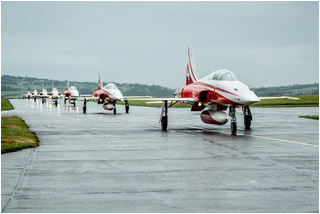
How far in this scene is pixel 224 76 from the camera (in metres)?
20.8

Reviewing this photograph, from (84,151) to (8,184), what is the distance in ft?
17.0

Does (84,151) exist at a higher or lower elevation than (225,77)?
lower

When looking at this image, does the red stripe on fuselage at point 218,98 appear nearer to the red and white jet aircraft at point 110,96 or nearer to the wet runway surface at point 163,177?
the wet runway surface at point 163,177

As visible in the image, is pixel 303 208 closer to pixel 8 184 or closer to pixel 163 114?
pixel 8 184

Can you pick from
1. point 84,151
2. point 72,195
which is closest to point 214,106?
point 84,151

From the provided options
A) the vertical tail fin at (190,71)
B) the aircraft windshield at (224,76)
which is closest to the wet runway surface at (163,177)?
the aircraft windshield at (224,76)

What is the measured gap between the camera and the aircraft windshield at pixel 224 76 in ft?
68.0

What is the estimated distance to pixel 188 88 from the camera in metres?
24.1

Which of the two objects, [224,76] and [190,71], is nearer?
[224,76]

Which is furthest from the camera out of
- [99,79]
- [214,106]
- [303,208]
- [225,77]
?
[99,79]

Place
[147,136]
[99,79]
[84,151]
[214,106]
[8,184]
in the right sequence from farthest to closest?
[99,79] < [214,106] < [147,136] < [84,151] < [8,184]

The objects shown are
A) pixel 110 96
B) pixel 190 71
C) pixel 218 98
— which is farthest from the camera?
pixel 110 96

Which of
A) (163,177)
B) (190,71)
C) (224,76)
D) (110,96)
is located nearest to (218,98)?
(224,76)

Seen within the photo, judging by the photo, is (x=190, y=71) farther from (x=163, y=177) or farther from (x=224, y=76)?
(x=163, y=177)
